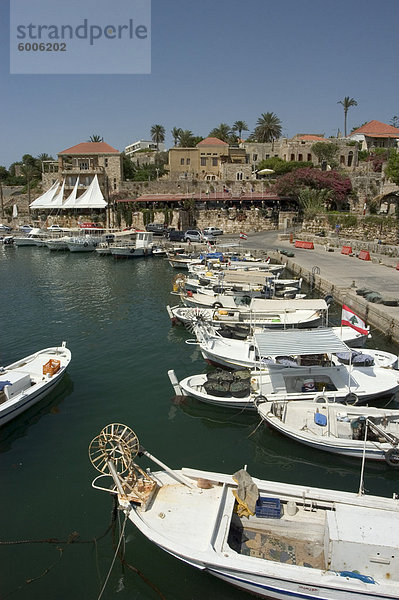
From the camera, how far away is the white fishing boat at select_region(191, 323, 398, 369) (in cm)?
1453

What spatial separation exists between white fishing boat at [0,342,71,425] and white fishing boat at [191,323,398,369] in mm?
6106

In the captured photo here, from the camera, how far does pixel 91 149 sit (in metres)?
81.4

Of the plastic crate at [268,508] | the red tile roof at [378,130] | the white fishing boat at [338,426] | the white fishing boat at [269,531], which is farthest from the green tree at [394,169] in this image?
the plastic crate at [268,508]

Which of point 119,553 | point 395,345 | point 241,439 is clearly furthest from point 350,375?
point 119,553

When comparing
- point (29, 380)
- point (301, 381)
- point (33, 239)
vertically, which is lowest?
point (29, 380)

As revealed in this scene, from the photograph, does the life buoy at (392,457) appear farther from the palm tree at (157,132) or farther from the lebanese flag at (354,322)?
the palm tree at (157,132)

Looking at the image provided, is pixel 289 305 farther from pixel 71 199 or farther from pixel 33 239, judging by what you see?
pixel 71 199

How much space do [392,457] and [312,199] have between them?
5455 centimetres

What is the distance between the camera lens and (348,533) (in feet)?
25.6

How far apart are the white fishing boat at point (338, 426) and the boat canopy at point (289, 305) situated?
632cm

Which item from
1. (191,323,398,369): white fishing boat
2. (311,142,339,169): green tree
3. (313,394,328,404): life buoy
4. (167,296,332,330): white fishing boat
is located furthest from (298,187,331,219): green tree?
(313,394,328,404): life buoy

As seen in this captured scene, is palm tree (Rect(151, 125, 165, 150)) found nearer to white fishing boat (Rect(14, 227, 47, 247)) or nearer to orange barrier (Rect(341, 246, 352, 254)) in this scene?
white fishing boat (Rect(14, 227, 47, 247))

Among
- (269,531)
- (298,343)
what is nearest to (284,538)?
(269,531)

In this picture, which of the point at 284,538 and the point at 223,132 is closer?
the point at 284,538
